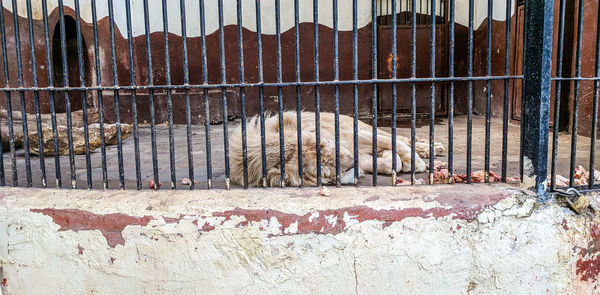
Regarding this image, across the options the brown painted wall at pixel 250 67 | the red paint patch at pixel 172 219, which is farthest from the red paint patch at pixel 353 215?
the brown painted wall at pixel 250 67

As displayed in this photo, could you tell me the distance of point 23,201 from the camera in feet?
8.87

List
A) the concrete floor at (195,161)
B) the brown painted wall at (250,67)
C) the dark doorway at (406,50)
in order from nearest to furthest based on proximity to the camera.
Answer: the concrete floor at (195,161)
the brown painted wall at (250,67)
the dark doorway at (406,50)

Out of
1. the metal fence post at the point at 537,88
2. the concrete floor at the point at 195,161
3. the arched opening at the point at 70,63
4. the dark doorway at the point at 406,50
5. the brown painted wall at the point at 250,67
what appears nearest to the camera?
the metal fence post at the point at 537,88

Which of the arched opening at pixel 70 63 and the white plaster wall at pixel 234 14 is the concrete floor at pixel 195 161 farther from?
the white plaster wall at pixel 234 14

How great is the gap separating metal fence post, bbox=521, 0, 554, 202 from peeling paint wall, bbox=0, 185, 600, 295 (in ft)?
0.58

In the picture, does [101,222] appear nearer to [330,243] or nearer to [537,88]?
[330,243]

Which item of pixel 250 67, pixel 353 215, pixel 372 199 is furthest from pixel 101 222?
pixel 250 67

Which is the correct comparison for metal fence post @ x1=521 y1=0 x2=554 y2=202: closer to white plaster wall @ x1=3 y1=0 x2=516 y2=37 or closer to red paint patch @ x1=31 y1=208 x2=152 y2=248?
red paint patch @ x1=31 y1=208 x2=152 y2=248

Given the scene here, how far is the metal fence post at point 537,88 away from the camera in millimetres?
2500

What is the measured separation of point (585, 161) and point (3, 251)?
440 cm

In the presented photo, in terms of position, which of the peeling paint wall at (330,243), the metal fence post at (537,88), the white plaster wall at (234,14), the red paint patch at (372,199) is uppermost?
the white plaster wall at (234,14)

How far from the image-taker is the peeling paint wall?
8.29 feet

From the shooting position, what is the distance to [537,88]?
8.39 feet

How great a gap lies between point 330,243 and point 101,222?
4.16 feet
